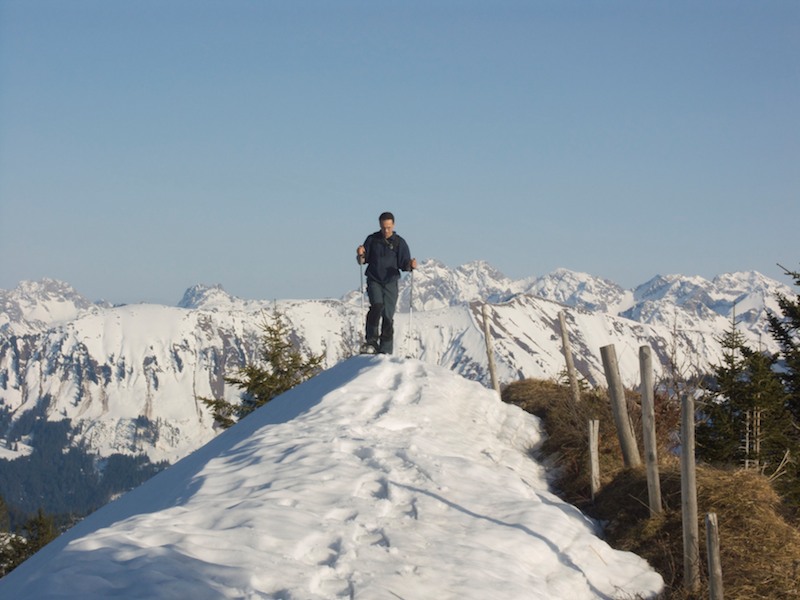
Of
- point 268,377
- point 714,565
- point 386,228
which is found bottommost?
point 714,565

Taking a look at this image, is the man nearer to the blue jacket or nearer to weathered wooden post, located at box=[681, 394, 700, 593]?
the blue jacket

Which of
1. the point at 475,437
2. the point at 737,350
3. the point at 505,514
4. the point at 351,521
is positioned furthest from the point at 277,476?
the point at 737,350

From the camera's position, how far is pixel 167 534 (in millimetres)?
7645

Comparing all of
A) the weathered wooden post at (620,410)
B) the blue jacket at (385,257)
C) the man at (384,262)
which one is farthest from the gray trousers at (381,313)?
the weathered wooden post at (620,410)

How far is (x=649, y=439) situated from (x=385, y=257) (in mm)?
8059

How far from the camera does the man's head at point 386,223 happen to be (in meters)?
17.7

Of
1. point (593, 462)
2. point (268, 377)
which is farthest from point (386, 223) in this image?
Answer: point (268, 377)

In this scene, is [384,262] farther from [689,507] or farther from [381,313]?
[689,507]

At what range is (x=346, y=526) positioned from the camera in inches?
328

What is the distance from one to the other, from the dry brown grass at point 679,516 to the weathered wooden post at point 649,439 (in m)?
0.18

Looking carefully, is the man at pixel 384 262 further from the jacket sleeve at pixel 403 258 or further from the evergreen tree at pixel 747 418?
the evergreen tree at pixel 747 418

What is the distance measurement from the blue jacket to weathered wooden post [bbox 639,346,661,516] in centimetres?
721

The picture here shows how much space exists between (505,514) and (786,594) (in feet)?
11.5

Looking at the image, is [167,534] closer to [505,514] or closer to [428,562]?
[428,562]
